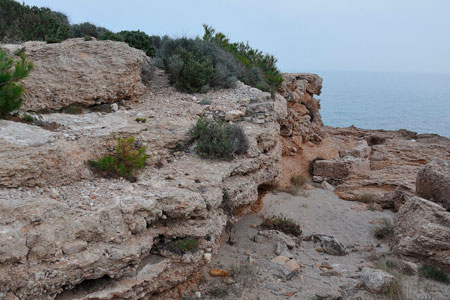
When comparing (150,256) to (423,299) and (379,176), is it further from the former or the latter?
(379,176)

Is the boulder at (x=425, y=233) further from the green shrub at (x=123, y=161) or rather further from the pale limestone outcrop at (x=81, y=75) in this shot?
the pale limestone outcrop at (x=81, y=75)

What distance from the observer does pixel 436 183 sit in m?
8.35

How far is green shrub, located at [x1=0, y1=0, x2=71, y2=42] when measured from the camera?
10.8 meters

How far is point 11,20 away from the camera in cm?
1147

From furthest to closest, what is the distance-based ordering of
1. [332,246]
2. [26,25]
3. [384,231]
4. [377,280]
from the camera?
1. [26,25]
2. [384,231]
3. [332,246]
4. [377,280]

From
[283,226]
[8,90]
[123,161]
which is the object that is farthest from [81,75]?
[283,226]

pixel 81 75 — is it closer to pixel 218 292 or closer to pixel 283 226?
pixel 218 292

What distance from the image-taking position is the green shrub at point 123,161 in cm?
525

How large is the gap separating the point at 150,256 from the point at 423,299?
14.3 ft

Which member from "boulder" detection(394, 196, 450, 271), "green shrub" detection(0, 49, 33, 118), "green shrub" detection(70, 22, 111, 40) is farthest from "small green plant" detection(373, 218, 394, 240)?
"green shrub" detection(70, 22, 111, 40)

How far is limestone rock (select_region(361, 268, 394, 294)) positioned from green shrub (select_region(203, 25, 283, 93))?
7.00 m

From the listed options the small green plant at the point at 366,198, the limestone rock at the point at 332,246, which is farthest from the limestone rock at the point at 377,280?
the small green plant at the point at 366,198

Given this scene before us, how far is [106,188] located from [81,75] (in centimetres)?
351

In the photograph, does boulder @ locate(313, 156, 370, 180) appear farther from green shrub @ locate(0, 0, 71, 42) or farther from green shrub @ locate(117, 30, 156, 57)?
green shrub @ locate(0, 0, 71, 42)
